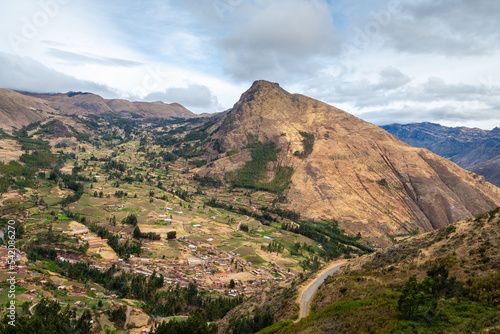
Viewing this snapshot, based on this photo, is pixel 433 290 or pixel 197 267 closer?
pixel 433 290

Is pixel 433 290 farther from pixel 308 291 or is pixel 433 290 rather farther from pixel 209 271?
pixel 209 271

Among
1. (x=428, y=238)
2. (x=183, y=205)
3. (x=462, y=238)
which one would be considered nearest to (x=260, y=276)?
(x=428, y=238)

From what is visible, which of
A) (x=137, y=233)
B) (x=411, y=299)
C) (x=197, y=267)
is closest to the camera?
(x=411, y=299)

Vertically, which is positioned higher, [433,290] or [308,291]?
[433,290]

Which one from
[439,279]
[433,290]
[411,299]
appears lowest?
[433,290]

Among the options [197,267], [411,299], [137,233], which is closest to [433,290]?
[411,299]

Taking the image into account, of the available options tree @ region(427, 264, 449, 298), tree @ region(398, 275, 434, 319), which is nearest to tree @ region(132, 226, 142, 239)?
tree @ region(398, 275, 434, 319)

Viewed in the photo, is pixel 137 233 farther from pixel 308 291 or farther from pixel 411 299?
pixel 411 299

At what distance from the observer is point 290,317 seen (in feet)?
140

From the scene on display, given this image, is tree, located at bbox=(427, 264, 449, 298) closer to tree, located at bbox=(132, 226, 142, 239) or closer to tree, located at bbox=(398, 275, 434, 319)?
tree, located at bbox=(398, 275, 434, 319)

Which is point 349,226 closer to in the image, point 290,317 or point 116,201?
point 290,317

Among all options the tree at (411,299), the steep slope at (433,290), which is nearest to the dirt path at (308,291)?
the steep slope at (433,290)

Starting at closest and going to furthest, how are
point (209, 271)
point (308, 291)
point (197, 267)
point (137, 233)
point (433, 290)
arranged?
point (433, 290) → point (308, 291) → point (209, 271) → point (197, 267) → point (137, 233)

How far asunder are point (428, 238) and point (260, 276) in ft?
198
